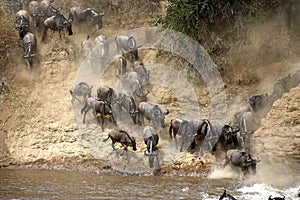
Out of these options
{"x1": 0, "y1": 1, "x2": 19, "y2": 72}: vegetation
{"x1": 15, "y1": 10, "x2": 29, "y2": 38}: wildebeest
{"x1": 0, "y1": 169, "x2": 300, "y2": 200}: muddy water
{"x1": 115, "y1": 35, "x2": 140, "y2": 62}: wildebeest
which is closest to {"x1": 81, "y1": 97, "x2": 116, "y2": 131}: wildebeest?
{"x1": 0, "y1": 169, "x2": 300, "y2": 200}: muddy water

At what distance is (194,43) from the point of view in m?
20.7

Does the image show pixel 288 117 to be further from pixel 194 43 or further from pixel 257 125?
pixel 194 43

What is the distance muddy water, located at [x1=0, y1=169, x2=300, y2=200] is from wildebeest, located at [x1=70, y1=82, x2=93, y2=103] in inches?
153

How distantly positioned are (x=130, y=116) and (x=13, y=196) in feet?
19.6

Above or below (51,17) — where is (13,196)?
below

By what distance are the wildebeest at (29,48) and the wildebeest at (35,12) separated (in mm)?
1091

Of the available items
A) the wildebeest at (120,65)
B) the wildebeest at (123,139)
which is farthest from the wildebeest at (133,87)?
the wildebeest at (123,139)

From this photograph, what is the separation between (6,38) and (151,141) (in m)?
9.17

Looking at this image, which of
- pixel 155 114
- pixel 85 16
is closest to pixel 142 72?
pixel 155 114

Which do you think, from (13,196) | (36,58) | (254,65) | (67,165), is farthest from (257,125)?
(36,58)

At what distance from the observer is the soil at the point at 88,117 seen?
54.6ft

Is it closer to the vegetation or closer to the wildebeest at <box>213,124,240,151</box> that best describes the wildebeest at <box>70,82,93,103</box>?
the vegetation

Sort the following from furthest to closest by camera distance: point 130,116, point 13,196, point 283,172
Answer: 1. point 130,116
2. point 283,172
3. point 13,196

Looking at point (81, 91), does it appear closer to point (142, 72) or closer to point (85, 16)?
point (142, 72)
